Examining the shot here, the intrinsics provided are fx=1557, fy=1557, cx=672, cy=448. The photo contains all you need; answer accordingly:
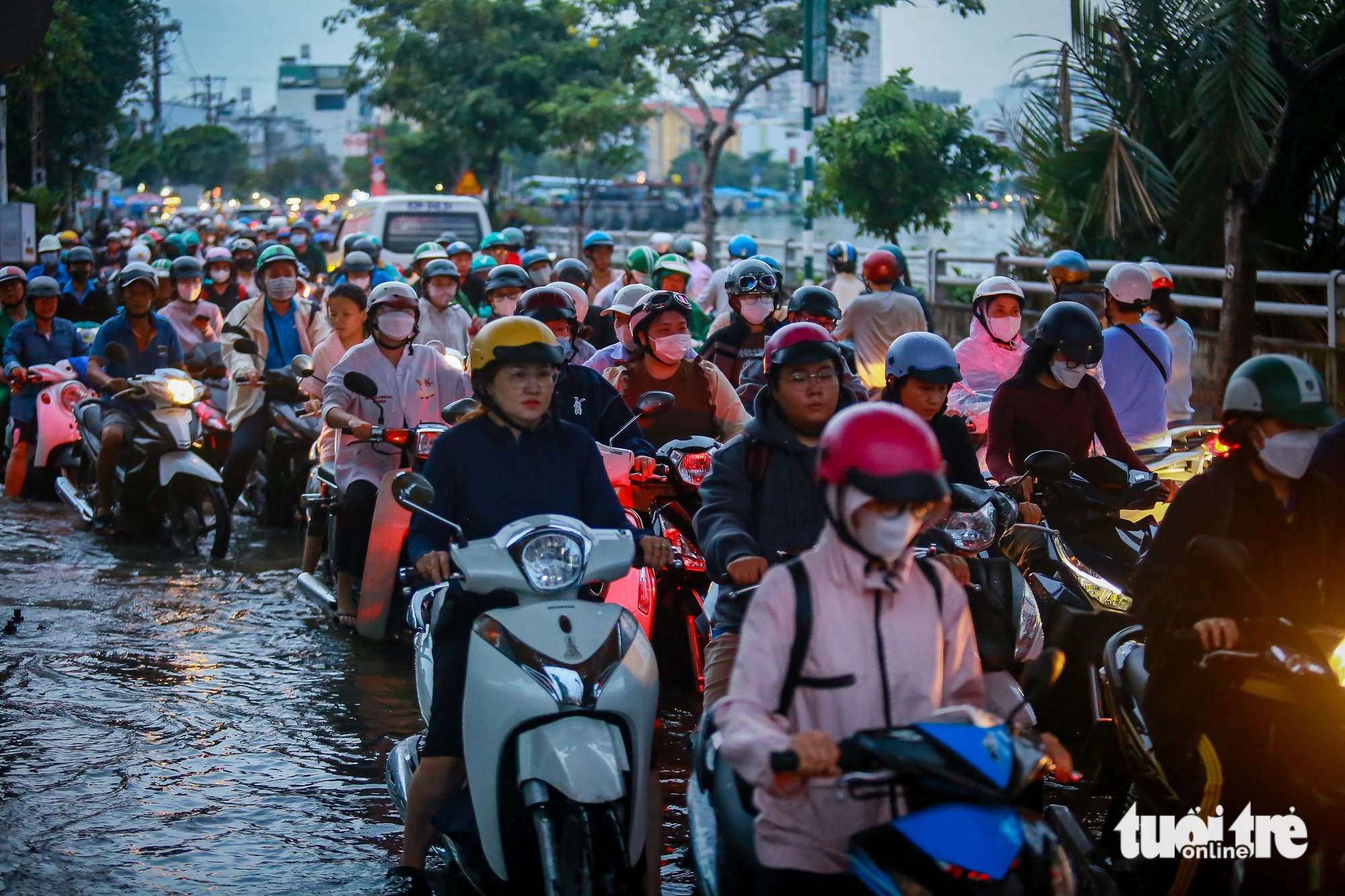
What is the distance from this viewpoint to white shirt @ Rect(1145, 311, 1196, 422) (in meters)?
8.71

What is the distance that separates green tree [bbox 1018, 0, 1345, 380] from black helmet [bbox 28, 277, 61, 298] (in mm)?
8106

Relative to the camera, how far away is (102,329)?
1083cm

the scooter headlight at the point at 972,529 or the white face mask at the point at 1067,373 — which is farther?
the white face mask at the point at 1067,373

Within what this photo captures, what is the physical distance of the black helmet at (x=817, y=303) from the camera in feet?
28.7

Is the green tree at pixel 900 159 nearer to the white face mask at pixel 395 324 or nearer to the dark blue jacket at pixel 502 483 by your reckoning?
the white face mask at pixel 395 324

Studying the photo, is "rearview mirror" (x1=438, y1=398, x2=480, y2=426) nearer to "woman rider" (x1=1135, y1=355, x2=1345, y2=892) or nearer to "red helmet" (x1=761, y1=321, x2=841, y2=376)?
"red helmet" (x1=761, y1=321, x2=841, y2=376)

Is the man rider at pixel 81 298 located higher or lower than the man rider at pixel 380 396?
higher

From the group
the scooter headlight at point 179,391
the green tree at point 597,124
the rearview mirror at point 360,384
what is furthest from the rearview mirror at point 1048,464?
the green tree at point 597,124

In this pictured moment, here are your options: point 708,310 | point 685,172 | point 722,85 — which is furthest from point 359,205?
point 685,172

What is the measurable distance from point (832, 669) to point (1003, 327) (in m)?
5.27

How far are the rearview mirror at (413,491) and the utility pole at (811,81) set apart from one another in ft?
54.5

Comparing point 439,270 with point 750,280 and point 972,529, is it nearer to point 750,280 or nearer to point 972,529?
point 750,280

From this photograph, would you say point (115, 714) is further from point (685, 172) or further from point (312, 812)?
point (685, 172)

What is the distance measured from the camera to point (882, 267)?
10.4m
